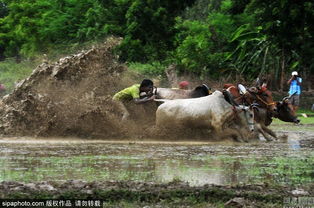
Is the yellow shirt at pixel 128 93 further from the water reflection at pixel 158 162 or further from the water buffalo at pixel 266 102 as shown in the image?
the water reflection at pixel 158 162

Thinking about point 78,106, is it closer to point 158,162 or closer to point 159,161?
point 159,161

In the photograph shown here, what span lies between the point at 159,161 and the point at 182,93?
6968mm

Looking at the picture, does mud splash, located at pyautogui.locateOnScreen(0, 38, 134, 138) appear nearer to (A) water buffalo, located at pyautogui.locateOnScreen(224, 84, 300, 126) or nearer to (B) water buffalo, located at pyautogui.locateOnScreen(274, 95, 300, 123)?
(A) water buffalo, located at pyautogui.locateOnScreen(224, 84, 300, 126)

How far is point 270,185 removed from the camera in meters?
8.52

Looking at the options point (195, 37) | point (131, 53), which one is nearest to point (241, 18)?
point (195, 37)

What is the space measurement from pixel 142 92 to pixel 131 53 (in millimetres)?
17055

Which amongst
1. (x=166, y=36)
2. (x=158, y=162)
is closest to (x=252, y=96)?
(x=158, y=162)

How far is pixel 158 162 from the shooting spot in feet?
37.8

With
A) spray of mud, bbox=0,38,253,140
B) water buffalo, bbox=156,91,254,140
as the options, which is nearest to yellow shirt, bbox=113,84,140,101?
spray of mud, bbox=0,38,253,140

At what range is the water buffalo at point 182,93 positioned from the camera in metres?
18.4

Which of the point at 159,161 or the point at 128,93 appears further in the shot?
the point at 128,93

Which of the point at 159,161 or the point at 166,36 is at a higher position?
the point at 166,36

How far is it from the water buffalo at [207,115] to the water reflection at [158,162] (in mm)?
887

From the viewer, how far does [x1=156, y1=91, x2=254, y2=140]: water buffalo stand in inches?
655
